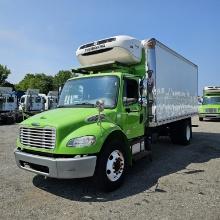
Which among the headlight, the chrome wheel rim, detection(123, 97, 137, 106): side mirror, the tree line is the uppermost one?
the tree line

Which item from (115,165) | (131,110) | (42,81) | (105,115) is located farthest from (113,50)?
(42,81)

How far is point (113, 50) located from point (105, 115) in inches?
85.7

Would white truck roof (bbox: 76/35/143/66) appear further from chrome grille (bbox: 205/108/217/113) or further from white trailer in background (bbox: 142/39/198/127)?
chrome grille (bbox: 205/108/217/113)

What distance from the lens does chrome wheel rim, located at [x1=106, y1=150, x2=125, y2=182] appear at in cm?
626

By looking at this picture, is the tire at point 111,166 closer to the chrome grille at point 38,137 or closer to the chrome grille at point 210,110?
the chrome grille at point 38,137

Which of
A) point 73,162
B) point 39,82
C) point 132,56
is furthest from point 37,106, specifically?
point 39,82

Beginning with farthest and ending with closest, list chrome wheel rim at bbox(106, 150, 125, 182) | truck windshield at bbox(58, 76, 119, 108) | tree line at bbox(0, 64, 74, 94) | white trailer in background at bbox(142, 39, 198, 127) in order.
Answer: tree line at bbox(0, 64, 74, 94), white trailer in background at bbox(142, 39, 198, 127), truck windshield at bbox(58, 76, 119, 108), chrome wheel rim at bbox(106, 150, 125, 182)

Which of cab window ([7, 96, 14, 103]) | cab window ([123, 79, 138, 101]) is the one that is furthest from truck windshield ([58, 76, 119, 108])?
cab window ([7, 96, 14, 103])

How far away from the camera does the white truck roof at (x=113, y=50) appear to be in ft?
25.7

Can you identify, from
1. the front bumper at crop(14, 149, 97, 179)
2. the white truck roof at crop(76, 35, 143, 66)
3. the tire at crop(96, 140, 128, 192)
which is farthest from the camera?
the white truck roof at crop(76, 35, 143, 66)

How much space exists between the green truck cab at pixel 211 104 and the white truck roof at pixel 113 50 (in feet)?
64.8

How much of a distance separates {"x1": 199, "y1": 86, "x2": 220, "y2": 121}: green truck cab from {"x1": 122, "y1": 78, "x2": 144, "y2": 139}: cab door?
20.1 m

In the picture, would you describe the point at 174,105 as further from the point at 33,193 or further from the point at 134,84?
the point at 33,193

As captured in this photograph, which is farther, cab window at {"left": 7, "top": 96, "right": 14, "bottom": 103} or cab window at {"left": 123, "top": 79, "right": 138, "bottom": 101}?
cab window at {"left": 7, "top": 96, "right": 14, "bottom": 103}
